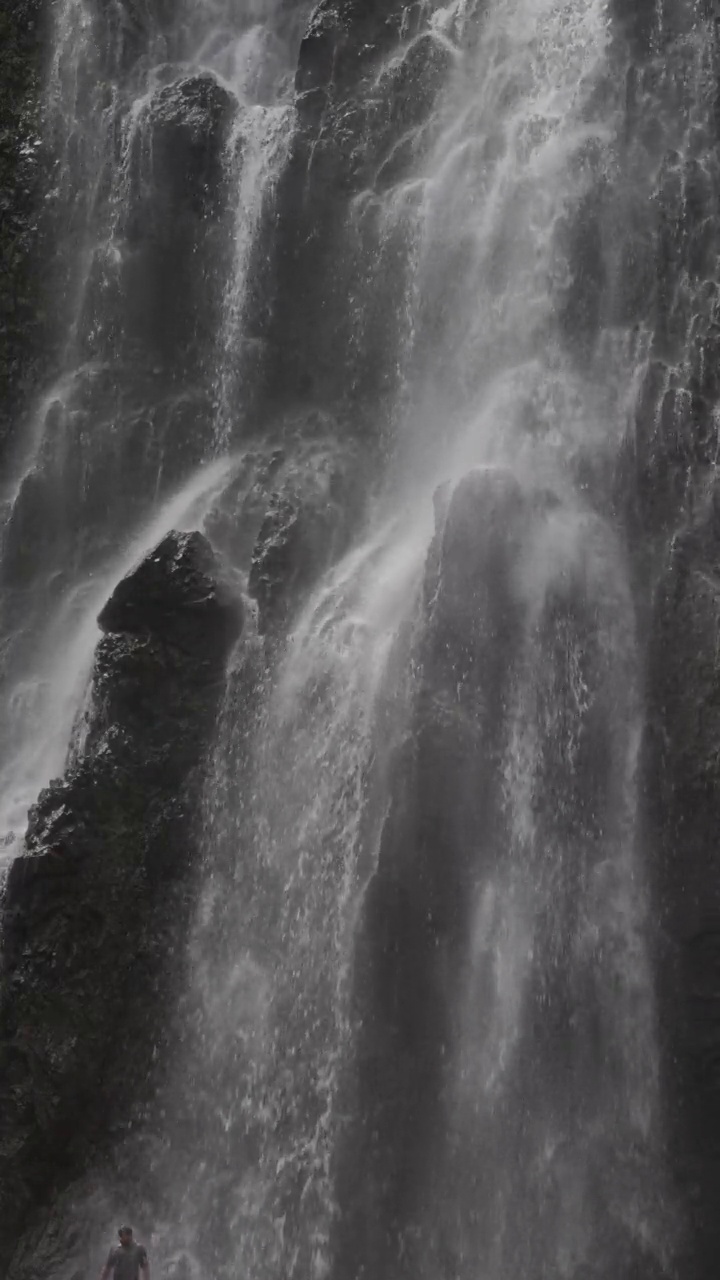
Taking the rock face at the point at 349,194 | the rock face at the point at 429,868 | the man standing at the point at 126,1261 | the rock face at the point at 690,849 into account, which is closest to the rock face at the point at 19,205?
the rock face at the point at 349,194

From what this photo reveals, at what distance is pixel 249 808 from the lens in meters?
15.5

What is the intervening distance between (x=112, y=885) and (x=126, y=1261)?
4.63 metres

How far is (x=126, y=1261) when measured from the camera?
37.4ft

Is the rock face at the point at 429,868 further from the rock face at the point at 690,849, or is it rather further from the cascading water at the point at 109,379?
the cascading water at the point at 109,379

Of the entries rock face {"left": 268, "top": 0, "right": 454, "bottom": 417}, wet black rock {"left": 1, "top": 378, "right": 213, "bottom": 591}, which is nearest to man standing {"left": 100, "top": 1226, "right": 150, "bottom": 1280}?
wet black rock {"left": 1, "top": 378, "right": 213, "bottom": 591}

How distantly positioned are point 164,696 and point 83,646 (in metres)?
2.76

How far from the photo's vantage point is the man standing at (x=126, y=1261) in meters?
11.3

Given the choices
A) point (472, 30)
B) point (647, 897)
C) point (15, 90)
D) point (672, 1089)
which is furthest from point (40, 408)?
point (672, 1089)

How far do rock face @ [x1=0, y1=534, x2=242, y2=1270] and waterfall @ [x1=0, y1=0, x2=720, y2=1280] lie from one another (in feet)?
1.29

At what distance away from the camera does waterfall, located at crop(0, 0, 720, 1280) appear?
13.2m

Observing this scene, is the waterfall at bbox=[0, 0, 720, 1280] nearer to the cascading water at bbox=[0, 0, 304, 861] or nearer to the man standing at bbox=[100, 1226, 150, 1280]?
the cascading water at bbox=[0, 0, 304, 861]

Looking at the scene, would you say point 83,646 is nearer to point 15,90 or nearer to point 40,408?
point 40,408

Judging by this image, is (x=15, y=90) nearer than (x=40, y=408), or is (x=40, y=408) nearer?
(x=40, y=408)

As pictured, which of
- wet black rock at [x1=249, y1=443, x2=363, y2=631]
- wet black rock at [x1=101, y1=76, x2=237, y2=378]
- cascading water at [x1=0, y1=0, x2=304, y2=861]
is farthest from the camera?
wet black rock at [x1=101, y1=76, x2=237, y2=378]
